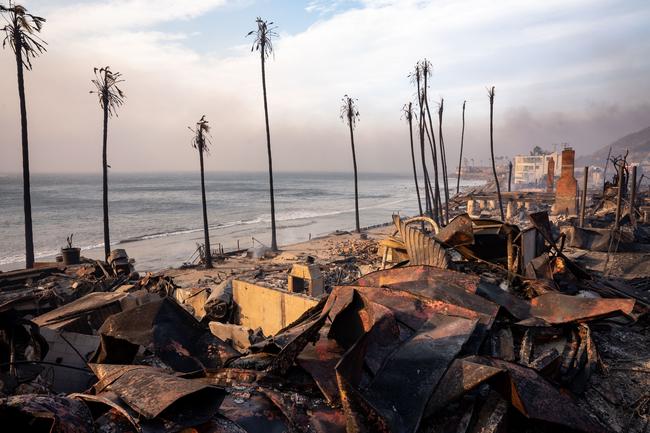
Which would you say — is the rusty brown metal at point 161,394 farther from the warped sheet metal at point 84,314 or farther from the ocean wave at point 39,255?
the ocean wave at point 39,255

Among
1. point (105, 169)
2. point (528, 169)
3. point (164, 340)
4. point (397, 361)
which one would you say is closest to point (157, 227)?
point (105, 169)

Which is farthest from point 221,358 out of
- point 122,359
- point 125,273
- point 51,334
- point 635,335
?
point 125,273

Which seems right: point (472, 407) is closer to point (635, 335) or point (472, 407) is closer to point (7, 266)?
point (635, 335)

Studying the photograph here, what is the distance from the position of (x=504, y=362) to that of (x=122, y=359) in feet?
10.9

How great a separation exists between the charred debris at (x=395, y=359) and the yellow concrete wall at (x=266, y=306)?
3.71 ft

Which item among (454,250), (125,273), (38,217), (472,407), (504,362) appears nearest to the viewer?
(472,407)

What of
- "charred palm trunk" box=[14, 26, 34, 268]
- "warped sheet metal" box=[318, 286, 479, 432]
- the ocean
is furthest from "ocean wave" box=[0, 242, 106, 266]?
"warped sheet metal" box=[318, 286, 479, 432]

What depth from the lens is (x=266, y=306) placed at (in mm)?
8180

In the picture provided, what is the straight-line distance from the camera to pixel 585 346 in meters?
3.77

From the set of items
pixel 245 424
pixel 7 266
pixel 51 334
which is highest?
pixel 245 424

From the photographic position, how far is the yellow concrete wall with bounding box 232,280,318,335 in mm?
7543

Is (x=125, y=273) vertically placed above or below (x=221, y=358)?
below

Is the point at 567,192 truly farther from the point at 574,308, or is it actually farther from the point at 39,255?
the point at 39,255

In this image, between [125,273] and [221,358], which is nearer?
[221,358]
